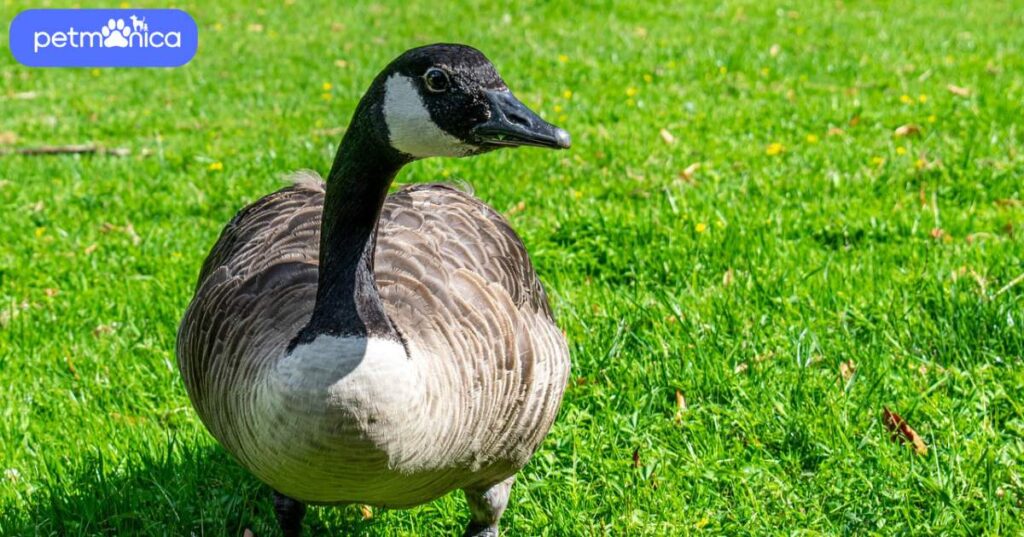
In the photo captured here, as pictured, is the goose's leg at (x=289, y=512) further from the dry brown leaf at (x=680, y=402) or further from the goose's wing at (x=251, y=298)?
the dry brown leaf at (x=680, y=402)

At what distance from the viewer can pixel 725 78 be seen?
329 inches

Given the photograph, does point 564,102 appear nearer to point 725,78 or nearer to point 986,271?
point 725,78

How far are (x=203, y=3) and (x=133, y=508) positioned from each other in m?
12.0

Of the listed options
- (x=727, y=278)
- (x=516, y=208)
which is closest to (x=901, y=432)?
(x=727, y=278)

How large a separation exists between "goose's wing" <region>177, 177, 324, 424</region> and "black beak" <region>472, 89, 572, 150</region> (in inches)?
32.1

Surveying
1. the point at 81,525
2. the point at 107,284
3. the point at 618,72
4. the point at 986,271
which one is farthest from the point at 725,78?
the point at 81,525

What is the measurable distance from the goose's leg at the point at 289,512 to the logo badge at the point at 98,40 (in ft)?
25.6

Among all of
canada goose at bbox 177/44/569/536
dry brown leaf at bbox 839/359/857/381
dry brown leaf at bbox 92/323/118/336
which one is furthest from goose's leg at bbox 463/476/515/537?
dry brown leaf at bbox 92/323/118/336

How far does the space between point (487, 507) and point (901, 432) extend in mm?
1609

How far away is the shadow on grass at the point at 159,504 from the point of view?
3.53 m

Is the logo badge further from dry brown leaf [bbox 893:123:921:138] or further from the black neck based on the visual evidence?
the black neck

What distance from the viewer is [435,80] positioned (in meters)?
Result: 2.46

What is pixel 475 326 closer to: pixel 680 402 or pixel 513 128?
pixel 513 128

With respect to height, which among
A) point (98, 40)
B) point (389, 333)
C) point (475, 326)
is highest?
point (389, 333)
